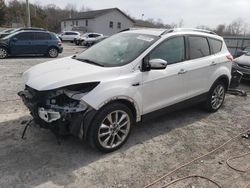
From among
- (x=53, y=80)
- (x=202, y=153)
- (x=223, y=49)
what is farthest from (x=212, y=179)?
(x=223, y=49)

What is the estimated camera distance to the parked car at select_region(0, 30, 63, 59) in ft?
45.4

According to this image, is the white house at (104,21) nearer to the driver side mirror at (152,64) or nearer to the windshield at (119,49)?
the windshield at (119,49)

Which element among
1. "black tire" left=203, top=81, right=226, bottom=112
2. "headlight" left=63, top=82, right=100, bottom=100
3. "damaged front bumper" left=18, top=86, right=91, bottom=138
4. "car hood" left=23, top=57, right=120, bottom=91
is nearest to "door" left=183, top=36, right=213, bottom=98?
"black tire" left=203, top=81, right=226, bottom=112

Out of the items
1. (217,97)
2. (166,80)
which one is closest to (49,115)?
(166,80)

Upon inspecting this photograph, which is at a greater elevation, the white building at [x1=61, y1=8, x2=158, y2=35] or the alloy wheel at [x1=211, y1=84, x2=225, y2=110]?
the white building at [x1=61, y1=8, x2=158, y2=35]

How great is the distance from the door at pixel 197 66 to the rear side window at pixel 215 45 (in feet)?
0.51

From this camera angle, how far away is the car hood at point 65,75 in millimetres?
3393

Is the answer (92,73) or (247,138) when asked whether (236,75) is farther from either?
(92,73)

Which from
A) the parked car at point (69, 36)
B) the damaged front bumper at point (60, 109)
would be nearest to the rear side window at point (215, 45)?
the damaged front bumper at point (60, 109)

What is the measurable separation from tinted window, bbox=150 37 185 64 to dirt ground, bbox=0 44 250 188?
4.28ft

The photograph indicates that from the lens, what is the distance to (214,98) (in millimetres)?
5648

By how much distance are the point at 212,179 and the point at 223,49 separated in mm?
3369

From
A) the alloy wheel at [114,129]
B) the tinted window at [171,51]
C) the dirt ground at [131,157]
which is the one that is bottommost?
the dirt ground at [131,157]

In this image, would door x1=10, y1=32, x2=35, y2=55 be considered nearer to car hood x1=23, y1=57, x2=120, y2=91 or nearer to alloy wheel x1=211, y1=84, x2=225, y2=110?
car hood x1=23, y1=57, x2=120, y2=91
